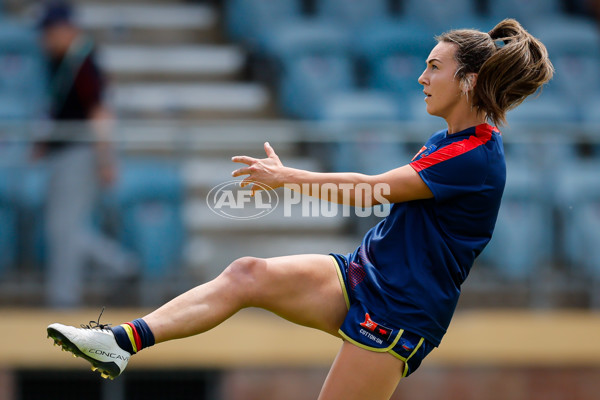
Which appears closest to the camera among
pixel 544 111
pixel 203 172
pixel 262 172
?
pixel 262 172

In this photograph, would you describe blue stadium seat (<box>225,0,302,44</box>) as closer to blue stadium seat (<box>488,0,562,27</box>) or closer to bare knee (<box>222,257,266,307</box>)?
blue stadium seat (<box>488,0,562,27</box>)

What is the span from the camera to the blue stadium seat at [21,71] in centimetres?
735

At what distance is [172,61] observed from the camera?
9000 mm

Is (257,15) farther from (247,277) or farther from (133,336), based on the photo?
(133,336)

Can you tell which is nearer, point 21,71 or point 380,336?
point 380,336

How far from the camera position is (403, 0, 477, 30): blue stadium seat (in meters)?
9.13

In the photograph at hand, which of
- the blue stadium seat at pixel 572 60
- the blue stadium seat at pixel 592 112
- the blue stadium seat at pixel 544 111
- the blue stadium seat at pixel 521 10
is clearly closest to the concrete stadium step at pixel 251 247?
the blue stadium seat at pixel 544 111

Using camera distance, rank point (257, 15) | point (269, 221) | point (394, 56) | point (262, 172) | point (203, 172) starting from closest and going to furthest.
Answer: point (262, 172)
point (203, 172)
point (269, 221)
point (394, 56)
point (257, 15)

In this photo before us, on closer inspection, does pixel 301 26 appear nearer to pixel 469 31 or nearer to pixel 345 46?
pixel 345 46

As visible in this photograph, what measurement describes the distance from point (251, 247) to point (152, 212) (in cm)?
69

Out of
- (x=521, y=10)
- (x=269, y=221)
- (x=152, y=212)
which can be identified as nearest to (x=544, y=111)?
(x=521, y=10)

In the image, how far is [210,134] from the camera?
6.48 meters

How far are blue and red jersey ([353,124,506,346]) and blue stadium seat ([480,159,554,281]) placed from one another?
2.84 m

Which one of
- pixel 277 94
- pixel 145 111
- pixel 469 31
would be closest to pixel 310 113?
pixel 277 94
